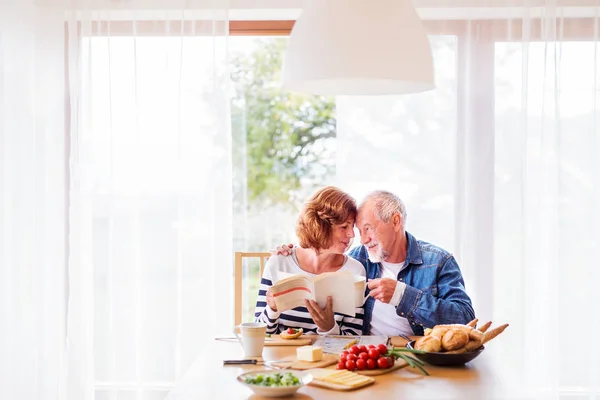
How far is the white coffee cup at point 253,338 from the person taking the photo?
6.63 ft

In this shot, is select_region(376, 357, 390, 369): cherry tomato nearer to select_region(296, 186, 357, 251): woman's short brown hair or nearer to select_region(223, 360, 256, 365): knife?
select_region(223, 360, 256, 365): knife

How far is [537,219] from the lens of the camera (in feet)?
9.98

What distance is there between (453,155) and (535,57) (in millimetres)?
548

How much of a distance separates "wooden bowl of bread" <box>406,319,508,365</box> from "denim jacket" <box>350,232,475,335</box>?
412 mm

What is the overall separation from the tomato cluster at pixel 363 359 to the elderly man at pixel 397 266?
1.62ft

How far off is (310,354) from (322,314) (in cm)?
43

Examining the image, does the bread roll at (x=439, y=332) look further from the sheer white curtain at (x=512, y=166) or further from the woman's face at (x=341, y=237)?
the sheer white curtain at (x=512, y=166)

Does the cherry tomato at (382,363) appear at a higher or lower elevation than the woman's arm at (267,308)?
lower

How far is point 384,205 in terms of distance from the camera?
259cm

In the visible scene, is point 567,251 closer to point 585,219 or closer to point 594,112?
point 585,219

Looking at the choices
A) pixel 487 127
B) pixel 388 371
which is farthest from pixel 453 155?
pixel 388 371

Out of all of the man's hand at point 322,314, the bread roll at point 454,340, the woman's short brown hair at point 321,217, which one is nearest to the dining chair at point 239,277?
the woman's short brown hair at point 321,217

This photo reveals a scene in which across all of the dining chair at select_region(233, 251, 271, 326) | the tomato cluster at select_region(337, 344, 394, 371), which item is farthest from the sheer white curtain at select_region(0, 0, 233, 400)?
the tomato cluster at select_region(337, 344, 394, 371)

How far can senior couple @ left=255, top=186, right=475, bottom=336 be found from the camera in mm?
2518
